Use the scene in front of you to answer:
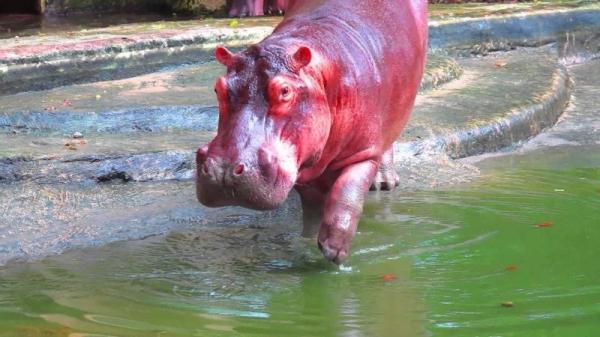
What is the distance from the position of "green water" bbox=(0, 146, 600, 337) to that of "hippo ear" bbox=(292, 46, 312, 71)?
0.72 m

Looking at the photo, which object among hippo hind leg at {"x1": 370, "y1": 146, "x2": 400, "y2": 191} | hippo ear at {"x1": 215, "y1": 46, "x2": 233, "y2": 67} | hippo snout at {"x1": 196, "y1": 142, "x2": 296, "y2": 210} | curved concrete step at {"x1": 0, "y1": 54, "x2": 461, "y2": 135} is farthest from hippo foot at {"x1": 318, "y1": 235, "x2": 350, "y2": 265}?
curved concrete step at {"x1": 0, "y1": 54, "x2": 461, "y2": 135}

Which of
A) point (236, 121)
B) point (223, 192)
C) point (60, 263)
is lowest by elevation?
point (60, 263)

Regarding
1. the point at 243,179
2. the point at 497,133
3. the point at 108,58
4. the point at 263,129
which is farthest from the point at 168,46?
the point at 243,179

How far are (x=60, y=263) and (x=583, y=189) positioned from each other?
2.35 metres

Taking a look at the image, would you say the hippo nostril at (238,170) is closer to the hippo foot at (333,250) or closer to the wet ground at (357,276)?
the wet ground at (357,276)

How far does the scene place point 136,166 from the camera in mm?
4547

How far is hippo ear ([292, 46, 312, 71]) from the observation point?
3266mm

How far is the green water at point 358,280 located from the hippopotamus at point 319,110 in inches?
9.0

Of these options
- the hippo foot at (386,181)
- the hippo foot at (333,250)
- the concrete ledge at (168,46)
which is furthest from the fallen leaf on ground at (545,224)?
the concrete ledge at (168,46)

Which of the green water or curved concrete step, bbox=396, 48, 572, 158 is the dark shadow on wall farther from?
the green water

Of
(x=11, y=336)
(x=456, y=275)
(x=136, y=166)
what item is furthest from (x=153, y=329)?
(x=136, y=166)

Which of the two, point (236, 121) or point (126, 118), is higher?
point (236, 121)

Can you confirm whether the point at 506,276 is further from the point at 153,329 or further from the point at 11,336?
the point at 11,336

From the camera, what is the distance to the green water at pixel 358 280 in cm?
298
